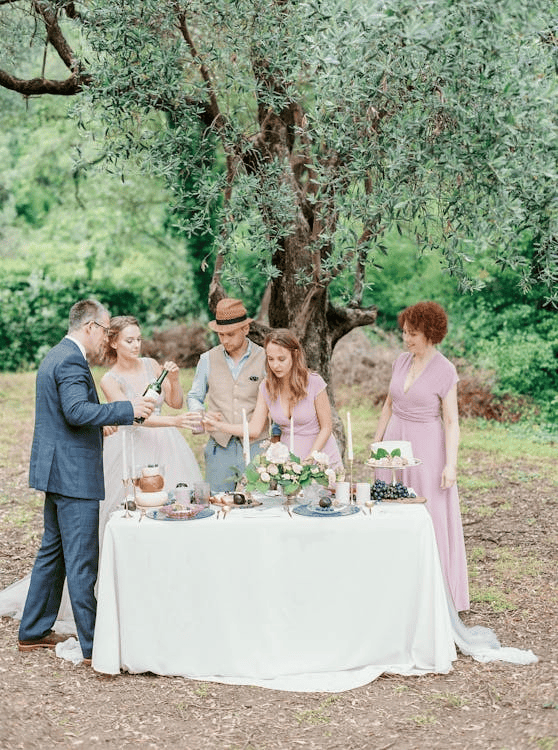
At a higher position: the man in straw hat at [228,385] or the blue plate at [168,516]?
the man in straw hat at [228,385]

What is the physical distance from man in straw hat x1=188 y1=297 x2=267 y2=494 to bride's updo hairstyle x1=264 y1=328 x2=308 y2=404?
0.88ft

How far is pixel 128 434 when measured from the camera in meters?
5.65

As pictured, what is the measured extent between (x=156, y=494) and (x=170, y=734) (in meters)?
1.25

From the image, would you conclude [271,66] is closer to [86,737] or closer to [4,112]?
[86,737]

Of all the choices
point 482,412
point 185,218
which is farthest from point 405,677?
point 482,412

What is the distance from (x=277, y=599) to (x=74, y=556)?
1.16m

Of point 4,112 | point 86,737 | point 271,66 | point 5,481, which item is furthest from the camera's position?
point 4,112

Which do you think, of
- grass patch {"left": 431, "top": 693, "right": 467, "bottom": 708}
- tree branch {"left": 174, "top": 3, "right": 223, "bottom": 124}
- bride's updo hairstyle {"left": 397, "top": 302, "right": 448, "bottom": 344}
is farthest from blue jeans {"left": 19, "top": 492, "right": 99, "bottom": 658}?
tree branch {"left": 174, "top": 3, "right": 223, "bottom": 124}

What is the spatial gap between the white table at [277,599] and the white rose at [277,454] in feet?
0.95

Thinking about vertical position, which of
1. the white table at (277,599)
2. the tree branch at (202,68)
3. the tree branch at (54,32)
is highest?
the tree branch at (54,32)

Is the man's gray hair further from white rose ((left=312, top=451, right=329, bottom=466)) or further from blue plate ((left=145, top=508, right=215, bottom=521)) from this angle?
white rose ((left=312, top=451, right=329, bottom=466))

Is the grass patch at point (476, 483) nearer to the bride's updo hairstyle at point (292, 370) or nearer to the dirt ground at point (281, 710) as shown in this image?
the dirt ground at point (281, 710)

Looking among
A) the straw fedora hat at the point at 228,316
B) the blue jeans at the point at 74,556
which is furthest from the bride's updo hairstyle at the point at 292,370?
the blue jeans at the point at 74,556

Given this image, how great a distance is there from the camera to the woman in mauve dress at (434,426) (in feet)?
17.5
